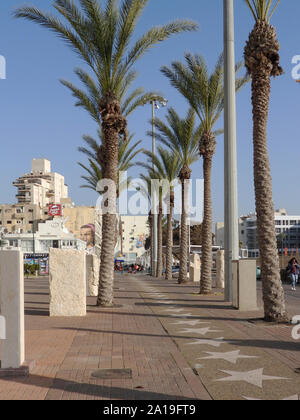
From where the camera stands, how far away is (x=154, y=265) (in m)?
51.6

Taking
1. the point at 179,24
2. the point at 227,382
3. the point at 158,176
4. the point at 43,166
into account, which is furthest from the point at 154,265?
the point at 43,166

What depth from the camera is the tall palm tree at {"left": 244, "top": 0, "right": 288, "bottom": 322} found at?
1315 cm

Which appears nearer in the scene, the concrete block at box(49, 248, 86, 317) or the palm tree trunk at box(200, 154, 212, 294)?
the concrete block at box(49, 248, 86, 317)

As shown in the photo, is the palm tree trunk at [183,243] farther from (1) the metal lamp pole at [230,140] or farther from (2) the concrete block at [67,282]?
(2) the concrete block at [67,282]

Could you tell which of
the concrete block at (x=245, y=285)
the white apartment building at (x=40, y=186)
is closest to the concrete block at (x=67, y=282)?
the concrete block at (x=245, y=285)

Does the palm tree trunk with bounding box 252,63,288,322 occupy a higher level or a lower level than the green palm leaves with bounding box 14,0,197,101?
lower

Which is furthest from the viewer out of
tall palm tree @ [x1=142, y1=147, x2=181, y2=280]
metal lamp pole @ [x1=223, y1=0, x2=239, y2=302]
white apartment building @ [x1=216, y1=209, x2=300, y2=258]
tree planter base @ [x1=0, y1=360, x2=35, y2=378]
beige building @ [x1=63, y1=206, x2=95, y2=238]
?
white apartment building @ [x1=216, y1=209, x2=300, y2=258]

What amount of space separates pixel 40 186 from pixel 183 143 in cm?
12160

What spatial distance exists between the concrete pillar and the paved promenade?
1.35ft

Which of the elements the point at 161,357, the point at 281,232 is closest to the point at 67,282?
the point at 161,357

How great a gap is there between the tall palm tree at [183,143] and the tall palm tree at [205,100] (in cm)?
475

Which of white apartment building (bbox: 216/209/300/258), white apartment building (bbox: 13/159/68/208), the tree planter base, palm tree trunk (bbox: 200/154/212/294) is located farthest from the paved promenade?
white apartment building (bbox: 216/209/300/258)

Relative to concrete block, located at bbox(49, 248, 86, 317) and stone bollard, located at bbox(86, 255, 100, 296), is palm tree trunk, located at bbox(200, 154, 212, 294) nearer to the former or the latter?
stone bollard, located at bbox(86, 255, 100, 296)

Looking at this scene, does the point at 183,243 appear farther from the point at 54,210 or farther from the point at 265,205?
the point at 54,210
